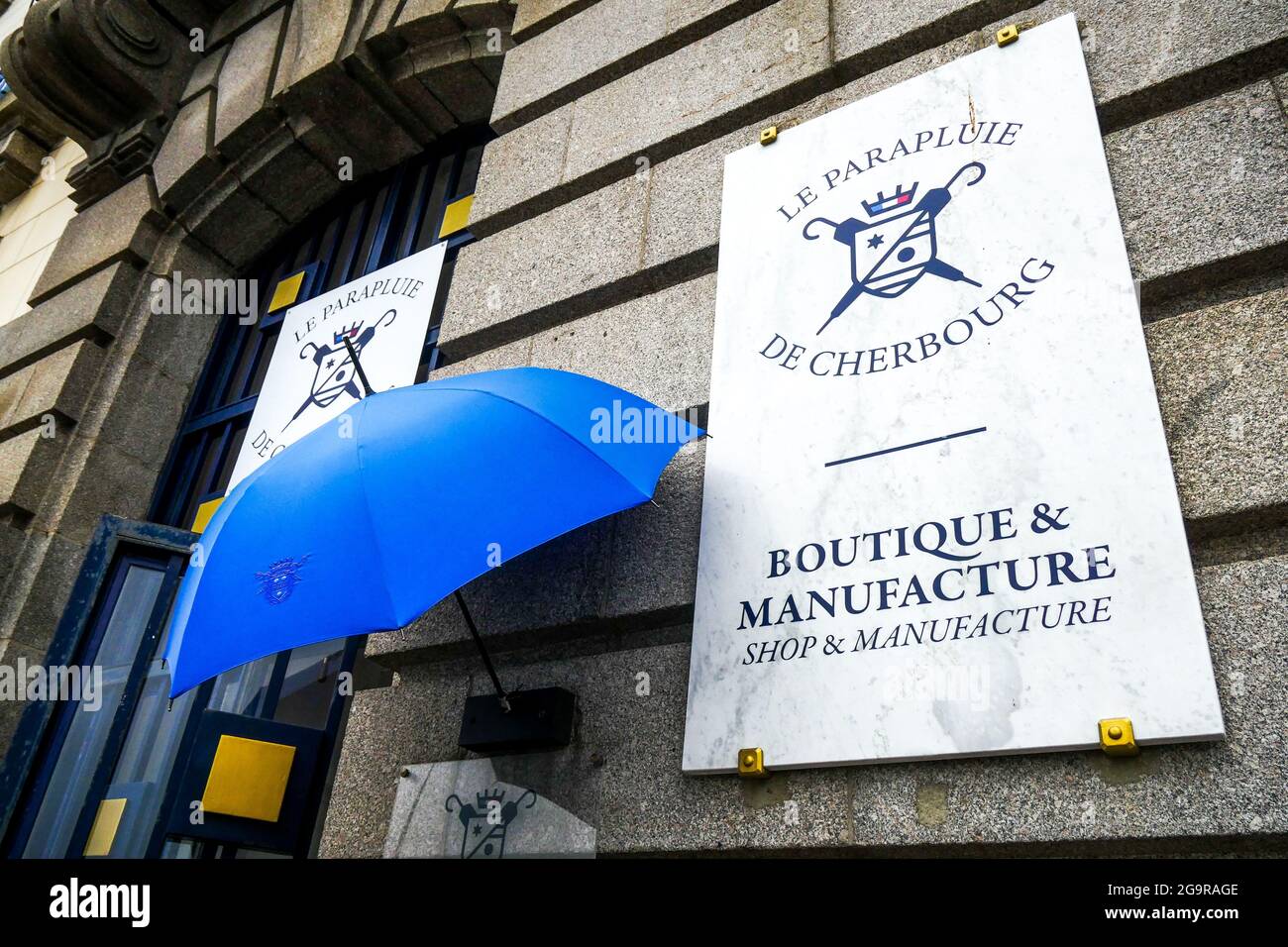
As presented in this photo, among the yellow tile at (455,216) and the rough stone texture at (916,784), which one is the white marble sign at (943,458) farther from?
the yellow tile at (455,216)

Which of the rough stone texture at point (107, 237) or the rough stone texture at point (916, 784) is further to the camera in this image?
the rough stone texture at point (107, 237)

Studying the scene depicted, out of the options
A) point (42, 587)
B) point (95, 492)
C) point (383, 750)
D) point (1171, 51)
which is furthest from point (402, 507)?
point (95, 492)

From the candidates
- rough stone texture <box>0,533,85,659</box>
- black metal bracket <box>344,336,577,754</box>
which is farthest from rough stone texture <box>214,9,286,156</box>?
black metal bracket <box>344,336,577,754</box>

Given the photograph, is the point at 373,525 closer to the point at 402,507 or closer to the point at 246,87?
the point at 402,507

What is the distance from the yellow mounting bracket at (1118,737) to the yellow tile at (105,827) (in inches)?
187

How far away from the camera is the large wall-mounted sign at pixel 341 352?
570 centimetres

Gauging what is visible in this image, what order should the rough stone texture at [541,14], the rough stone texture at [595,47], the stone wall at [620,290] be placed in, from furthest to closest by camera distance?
the rough stone texture at [541,14] → the rough stone texture at [595,47] → the stone wall at [620,290]

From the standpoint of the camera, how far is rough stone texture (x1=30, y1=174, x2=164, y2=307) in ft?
24.2

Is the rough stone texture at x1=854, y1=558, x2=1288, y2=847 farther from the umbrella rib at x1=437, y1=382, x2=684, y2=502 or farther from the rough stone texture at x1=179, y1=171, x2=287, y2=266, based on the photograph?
the rough stone texture at x1=179, y1=171, x2=287, y2=266

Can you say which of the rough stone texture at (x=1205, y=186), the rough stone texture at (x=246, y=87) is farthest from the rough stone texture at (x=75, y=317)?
the rough stone texture at (x=1205, y=186)

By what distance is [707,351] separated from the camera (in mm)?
3801

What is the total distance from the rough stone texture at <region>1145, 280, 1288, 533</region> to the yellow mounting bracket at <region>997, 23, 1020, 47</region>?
1.32m

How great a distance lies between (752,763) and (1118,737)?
3.07ft
